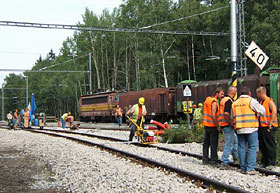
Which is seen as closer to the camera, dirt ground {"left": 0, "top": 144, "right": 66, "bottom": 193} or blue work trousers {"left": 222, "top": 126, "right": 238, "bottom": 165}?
dirt ground {"left": 0, "top": 144, "right": 66, "bottom": 193}

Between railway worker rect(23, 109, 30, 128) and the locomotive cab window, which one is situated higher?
the locomotive cab window

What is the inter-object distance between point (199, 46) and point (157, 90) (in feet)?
61.6

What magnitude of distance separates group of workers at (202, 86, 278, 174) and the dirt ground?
389 centimetres

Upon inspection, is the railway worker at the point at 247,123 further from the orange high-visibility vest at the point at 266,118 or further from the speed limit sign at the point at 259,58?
the speed limit sign at the point at 259,58

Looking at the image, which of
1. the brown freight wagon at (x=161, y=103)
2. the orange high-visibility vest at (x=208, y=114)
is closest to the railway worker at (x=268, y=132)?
the orange high-visibility vest at (x=208, y=114)

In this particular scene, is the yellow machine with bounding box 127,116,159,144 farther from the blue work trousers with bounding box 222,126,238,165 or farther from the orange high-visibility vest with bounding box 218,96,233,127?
the orange high-visibility vest with bounding box 218,96,233,127

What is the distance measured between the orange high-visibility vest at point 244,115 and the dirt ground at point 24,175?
3970mm

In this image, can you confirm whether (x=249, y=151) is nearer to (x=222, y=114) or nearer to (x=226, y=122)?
(x=226, y=122)

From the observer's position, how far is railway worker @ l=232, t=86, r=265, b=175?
340 inches

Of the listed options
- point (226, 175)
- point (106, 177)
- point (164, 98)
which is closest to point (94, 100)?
point (164, 98)

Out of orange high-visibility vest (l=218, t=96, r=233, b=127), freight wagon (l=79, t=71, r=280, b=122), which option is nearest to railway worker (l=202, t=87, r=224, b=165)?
orange high-visibility vest (l=218, t=96, r=233, b=127)

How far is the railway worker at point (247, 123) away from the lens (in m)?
8.65

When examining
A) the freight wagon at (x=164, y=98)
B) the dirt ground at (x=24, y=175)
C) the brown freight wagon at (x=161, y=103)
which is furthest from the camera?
the brown freight wagon at (x=161, y=103)

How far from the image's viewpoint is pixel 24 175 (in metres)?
9.62
